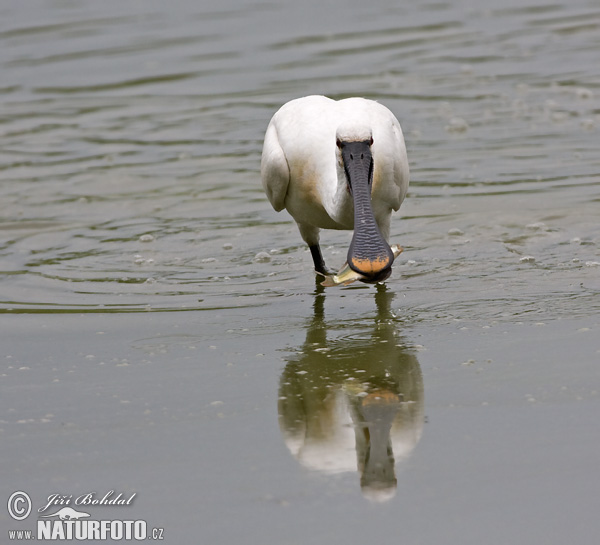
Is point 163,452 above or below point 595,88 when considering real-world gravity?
below

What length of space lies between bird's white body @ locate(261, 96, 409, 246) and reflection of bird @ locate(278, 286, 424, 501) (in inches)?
32.5

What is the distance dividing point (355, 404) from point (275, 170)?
2.41 m

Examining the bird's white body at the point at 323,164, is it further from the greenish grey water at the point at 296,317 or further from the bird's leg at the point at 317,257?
the greenish grey water at the point at 296,317

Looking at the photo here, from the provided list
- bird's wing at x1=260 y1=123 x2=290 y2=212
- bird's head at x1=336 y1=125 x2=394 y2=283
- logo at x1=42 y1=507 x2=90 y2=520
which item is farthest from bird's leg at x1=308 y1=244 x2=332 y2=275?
logo at x1=42 y1=507 x2=90 y2=520

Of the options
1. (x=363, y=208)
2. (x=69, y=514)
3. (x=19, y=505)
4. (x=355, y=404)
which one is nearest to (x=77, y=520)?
(x=69, y=514)

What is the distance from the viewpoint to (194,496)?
4184 mm

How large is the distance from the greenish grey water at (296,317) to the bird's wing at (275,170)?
1.68 ft

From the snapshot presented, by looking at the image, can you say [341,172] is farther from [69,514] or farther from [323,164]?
[69,514]

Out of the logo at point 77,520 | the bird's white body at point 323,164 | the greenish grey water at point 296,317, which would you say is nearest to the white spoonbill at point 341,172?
the bird's white body at point 323,164

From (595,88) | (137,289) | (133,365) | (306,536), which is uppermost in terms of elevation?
(595,88)

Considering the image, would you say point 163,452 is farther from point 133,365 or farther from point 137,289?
point 137,289

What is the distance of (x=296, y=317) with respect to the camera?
652 centimetres

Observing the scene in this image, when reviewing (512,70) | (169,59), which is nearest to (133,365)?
(512,70)

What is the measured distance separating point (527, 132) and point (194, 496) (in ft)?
24.0
